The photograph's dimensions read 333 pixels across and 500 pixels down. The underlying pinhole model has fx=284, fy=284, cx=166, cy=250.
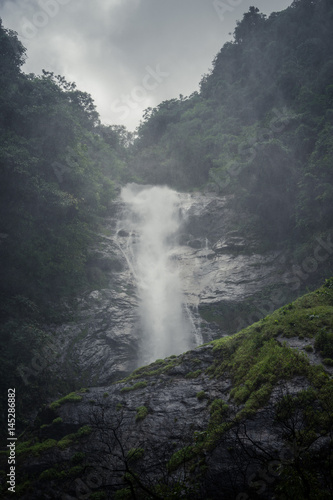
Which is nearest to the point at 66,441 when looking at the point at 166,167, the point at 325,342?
the point at 325,342

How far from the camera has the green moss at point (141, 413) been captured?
8555 mm

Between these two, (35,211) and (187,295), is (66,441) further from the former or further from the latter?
(35,211)

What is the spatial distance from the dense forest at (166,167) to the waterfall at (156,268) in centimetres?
351

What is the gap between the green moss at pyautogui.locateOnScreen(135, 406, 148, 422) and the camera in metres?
8.55

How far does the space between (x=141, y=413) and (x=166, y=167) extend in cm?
3394

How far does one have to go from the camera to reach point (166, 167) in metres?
38.5

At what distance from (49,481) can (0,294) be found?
1198 cm

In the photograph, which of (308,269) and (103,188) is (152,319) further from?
(103,188)

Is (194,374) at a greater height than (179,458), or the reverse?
(194,374)

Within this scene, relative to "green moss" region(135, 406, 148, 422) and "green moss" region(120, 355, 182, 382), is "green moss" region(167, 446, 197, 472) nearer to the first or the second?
"green moss" region(135, 406, 148, 422)

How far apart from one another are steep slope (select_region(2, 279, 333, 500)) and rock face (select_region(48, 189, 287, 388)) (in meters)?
4.86

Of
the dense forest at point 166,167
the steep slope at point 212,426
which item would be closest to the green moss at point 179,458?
Answer: the steep slope at point 212,426

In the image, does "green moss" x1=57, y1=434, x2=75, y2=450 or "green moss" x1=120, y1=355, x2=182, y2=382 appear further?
"green moss" x1=120, y1=355, x2=182, y2=382

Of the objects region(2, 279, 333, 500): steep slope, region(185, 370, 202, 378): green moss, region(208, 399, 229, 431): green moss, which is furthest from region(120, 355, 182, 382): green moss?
region(208, 399, 229, 431): green moss
